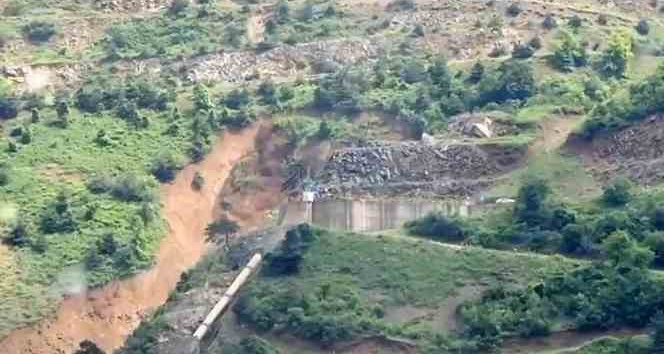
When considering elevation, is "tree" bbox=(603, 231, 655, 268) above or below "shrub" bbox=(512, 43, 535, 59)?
below

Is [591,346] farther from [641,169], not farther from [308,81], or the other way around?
[308,81]

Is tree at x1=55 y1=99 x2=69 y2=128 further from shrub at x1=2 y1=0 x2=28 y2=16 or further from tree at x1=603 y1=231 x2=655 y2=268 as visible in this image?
tree at x1=603 y1=231 x2=655 y2=268

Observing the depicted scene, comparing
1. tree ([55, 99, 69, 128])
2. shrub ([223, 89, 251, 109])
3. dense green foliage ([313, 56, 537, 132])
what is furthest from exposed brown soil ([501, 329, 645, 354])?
tree ([55, 99, 69, 128])

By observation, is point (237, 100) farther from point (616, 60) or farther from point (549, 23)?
point (616, 60)

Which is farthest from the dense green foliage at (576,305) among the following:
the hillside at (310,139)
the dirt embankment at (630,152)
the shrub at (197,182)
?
the shrub at (197,182)

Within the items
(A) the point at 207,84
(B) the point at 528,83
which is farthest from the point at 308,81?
(B) the point at 528,83
